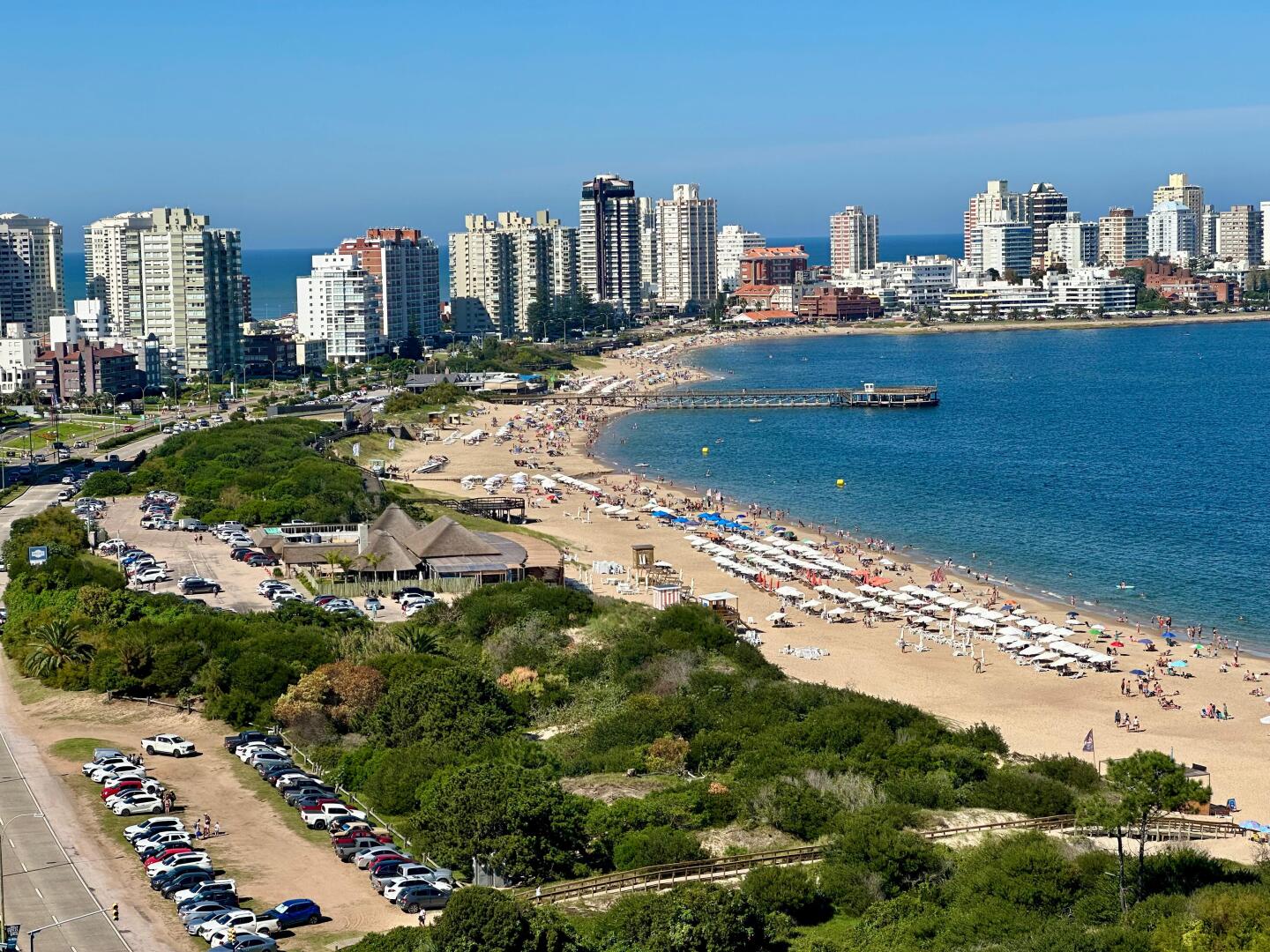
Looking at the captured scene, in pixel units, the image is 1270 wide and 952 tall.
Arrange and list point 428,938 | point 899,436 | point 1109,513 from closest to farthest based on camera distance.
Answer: point 428,938 < point 1109,513 < point 899,436

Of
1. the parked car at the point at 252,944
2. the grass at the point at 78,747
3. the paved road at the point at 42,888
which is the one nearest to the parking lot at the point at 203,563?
the grass at the point at 78,747

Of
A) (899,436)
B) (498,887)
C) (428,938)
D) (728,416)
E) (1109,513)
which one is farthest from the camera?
(728,416)

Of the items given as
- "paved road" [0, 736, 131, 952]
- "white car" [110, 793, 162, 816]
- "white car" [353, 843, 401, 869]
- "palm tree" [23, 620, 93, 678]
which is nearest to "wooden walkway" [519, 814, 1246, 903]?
"white car" [353, 843, 401, 869]

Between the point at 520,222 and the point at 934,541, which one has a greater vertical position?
the point at 520,222

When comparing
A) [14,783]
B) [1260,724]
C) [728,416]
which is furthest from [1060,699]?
[728,416]

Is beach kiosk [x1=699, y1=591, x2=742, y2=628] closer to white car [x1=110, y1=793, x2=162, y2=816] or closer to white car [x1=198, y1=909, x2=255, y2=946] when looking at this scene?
white car [x1=110, y1=793, x2=162, y2=816]

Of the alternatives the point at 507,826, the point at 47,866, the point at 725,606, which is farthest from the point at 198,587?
the point at 507,826

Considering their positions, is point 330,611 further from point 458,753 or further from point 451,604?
point 458,753
